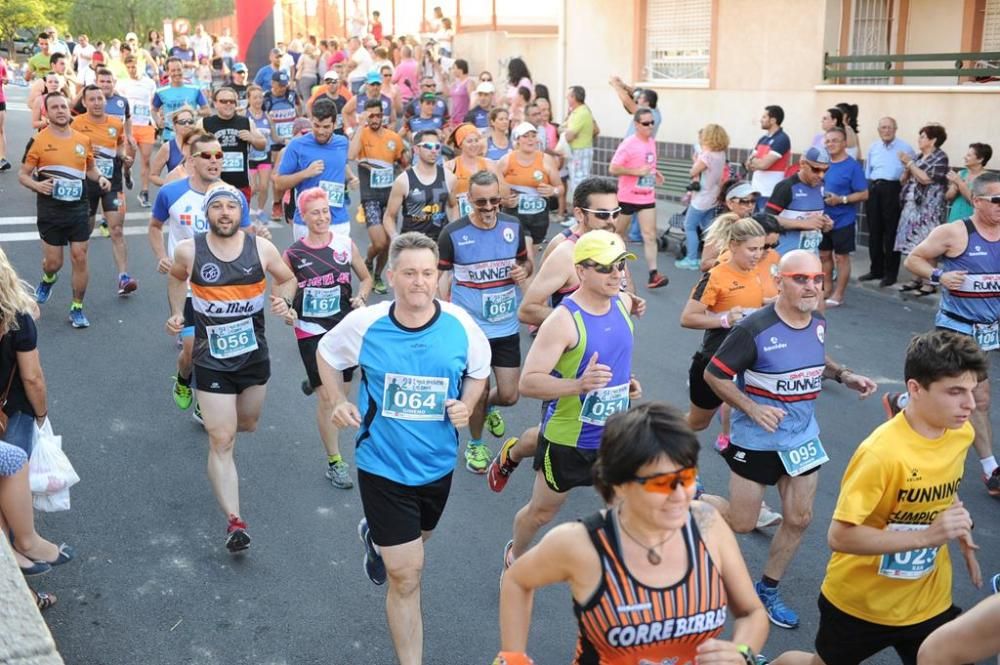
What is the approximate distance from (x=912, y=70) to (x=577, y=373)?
1031 cm

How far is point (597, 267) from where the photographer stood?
16.2 feet

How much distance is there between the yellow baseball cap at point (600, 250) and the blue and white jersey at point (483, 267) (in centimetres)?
208

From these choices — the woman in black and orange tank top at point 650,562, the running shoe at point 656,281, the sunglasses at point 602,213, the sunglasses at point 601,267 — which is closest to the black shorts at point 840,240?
the running shoe at point 656,281

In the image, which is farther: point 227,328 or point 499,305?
point 499,305

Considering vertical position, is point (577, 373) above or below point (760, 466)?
above

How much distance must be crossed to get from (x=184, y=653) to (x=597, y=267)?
2.61 metres

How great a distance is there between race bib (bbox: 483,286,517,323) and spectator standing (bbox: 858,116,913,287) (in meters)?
6.60

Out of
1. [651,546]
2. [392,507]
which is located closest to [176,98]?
[392,507]

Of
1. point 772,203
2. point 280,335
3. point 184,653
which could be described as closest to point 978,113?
point 772,203

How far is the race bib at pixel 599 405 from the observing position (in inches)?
198

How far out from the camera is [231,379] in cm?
600

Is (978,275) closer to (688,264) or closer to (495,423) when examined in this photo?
(495,423)

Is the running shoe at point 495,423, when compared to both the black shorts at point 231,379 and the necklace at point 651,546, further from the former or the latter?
the necklace at point 651,546

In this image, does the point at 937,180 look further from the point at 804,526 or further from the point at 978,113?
the point at 804,526
